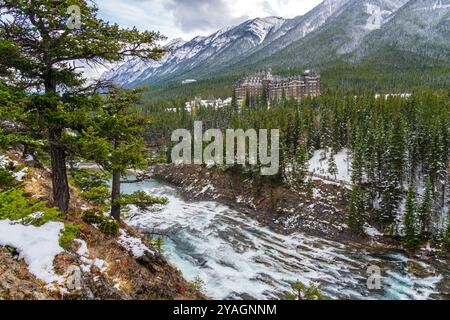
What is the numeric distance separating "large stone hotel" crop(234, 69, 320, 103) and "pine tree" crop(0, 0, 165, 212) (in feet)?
534

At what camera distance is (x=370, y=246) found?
4944cm

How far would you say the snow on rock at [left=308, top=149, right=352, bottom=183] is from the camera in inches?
2854

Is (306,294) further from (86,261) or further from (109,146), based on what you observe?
(109,146)

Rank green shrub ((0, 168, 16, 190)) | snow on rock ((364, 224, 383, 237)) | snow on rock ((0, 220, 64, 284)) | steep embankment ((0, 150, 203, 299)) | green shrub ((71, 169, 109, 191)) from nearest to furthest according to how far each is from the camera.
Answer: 1. steep embankment ((0, 150, 203, 299))
2. snow on rock ((0, 220, 64, 284))
3. green shrub ((0, 168, 16, 190))
4. green shrub ((71, 169, 109, 191))
5. snow on rock ((364, 224, 383, 237))

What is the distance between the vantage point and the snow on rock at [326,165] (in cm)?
7250

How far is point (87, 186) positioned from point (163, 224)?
34.7 metres

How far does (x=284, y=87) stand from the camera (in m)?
180

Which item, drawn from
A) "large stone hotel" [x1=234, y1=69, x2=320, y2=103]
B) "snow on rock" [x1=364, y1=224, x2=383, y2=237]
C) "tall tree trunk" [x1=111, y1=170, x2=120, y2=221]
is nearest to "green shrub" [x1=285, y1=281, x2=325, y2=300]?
"tall tree trunk" [x1=111, y1=170, x2=120, y2=221]

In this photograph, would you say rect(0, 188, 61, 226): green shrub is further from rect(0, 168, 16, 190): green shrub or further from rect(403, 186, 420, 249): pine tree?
rect(403, 186, 420, 249): pine tree

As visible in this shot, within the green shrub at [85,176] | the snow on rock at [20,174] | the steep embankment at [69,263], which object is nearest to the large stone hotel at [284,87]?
the green shrub at [85,176]

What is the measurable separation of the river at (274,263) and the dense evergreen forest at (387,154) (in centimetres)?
899

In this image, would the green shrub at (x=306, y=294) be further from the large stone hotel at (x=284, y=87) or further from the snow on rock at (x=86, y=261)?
the large stone hotel at (x=284, y=87)
